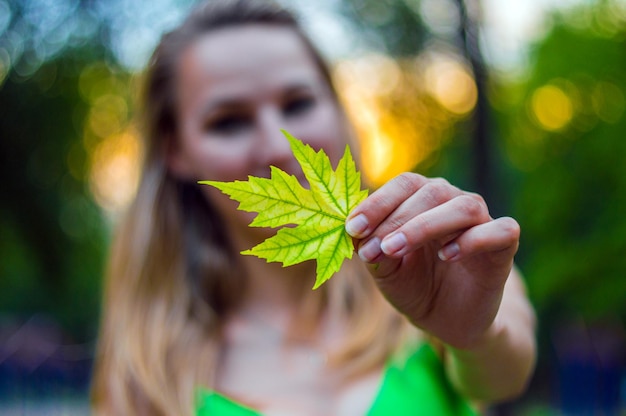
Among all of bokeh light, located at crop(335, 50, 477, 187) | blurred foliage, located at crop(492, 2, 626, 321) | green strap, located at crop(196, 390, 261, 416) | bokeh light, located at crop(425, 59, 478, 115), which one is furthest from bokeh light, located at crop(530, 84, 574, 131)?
green strap, located at crop(196, 390, 261, 416)

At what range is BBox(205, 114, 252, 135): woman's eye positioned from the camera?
82.0 inches

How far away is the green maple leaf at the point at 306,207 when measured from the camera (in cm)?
116

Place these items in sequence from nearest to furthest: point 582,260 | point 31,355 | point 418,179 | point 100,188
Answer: point 418,179 → point 31,355 → point 100,188 → point 582,260

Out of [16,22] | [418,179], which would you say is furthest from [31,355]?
[418,179]

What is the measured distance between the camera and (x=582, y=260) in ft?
48.4

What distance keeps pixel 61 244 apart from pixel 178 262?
495 inches

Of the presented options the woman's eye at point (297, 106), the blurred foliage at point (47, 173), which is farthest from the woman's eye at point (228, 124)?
the blurred foliage at point (47, 173)

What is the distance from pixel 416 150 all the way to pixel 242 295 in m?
7.66

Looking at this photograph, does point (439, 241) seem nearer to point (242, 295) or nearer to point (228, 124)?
point (228, 124)

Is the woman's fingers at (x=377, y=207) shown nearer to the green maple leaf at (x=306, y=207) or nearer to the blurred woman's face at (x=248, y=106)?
the green maple leaf at (x=306, y=207)

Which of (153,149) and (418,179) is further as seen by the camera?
(153,149)

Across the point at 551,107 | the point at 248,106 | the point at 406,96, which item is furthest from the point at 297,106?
the point at 551,107

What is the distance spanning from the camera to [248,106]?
79.9 inches

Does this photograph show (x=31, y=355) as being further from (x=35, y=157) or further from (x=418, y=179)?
(x=418, y=179)
